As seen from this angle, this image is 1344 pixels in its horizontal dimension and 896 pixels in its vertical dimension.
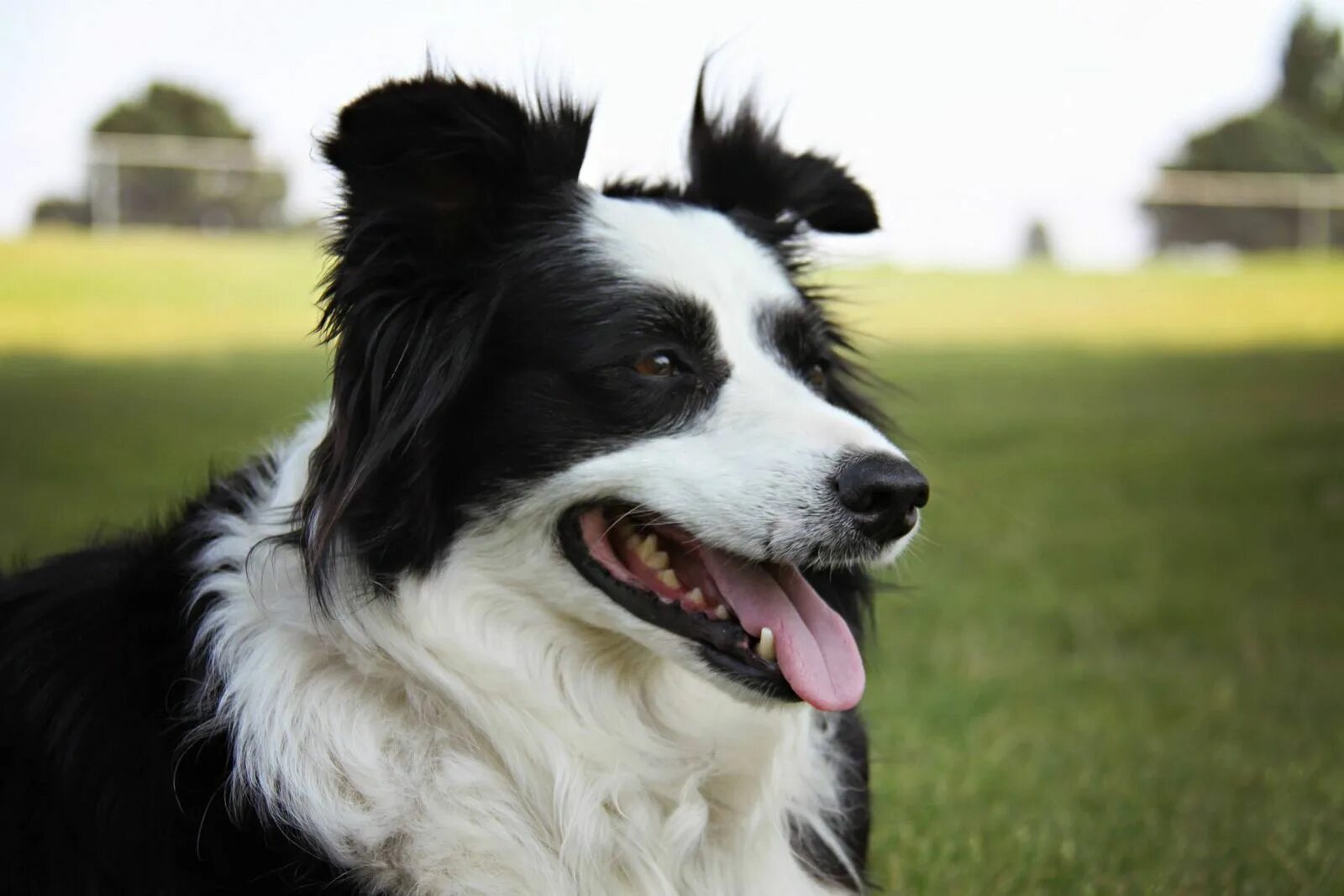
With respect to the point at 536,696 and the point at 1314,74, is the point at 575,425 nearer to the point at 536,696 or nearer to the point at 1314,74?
the point at 536,696

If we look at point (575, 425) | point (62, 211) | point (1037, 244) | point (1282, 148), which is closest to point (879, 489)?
point (575, 425)

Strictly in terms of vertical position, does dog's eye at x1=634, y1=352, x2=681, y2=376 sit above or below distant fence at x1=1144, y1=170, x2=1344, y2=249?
above

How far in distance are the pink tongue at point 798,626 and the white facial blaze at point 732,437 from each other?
0.51ft

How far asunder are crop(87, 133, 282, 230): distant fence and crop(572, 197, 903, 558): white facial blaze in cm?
2012

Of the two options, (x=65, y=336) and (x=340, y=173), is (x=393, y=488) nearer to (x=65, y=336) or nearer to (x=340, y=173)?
(x=340, y=173)

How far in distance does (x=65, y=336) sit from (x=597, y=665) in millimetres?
13721

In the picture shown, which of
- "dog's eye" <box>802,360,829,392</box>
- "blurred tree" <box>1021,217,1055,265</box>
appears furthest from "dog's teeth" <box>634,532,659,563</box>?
"blurred tree" <box>1021,217,1055,265</box>

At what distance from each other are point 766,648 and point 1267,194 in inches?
962

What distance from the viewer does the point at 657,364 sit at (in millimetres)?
2953

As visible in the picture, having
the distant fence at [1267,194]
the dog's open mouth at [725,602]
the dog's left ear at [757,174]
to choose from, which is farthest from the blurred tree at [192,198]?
the dog's open mouth at [725,602]

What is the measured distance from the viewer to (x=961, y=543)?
30.0 ft

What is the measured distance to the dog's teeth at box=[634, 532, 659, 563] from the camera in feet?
9.44

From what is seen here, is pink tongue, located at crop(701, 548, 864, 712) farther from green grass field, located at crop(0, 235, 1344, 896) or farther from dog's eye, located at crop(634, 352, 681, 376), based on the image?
green grass field, located at crop(0, 235, 1344, 896)

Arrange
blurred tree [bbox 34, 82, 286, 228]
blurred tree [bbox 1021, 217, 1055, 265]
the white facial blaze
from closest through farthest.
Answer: the white facial blaze < blurred tree [bbox 34, 82, 286, 228] < blurred tree [bbox 1021, 217, 1055, 265]
